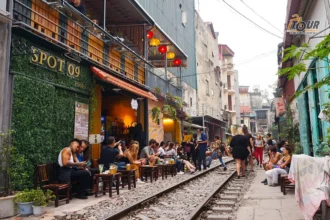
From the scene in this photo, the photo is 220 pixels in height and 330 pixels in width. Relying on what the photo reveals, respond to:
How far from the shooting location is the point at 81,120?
10164 millimetres

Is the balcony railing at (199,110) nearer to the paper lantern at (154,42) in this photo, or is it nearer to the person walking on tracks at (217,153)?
the person walking on tracks at (217,153)

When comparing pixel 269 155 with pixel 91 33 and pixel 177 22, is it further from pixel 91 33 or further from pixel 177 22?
pixel 177 22

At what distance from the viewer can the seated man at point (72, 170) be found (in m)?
7.29

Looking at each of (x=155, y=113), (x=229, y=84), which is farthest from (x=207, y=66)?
(x=155, y=113)

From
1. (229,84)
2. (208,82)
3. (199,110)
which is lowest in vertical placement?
(199,110)

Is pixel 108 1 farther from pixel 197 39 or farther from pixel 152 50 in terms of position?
pixel 197 39

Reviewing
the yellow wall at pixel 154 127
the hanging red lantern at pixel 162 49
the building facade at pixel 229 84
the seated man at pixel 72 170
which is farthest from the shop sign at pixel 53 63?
the building facade at pixel 229 84

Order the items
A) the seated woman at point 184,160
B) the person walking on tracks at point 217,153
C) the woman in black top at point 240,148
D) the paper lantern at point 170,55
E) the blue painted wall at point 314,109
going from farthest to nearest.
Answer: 1. the paper lantern at point 170,55
2. the person walking on tracks at point 217,153
3. the seated woman at point 184,160
4. the woman in black top at point 240,148
5. the blue painted wall at point 314,109

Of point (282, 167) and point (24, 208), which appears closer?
point (24, 208)

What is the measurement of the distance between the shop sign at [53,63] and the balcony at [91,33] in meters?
0.34

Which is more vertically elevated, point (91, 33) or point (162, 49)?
point (162, 49)

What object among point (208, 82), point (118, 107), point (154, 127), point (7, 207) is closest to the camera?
point (7, 207)

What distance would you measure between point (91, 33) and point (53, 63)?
2379mm

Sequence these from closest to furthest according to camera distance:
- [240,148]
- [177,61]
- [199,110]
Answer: [240,148] < [177,61] < [199,110]
